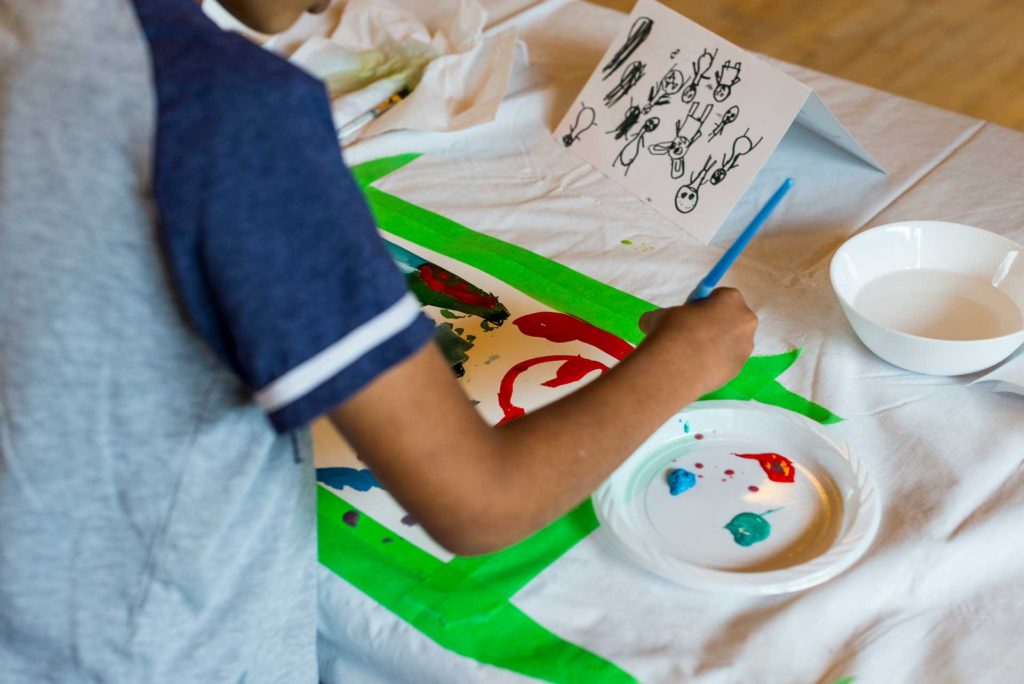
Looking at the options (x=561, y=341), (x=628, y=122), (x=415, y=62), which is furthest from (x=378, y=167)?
(x=561, y=341)

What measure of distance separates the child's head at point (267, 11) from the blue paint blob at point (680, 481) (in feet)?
1.44

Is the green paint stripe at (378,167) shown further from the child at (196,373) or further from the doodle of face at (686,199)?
the child at (196,373)

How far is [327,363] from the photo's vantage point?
0.54 m

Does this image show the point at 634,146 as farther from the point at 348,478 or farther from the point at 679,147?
the point at 348,478

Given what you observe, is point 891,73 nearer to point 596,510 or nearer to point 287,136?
point 596,510

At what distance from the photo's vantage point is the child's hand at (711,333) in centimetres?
75

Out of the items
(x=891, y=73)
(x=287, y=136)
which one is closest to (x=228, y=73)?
(x=287, y=136)

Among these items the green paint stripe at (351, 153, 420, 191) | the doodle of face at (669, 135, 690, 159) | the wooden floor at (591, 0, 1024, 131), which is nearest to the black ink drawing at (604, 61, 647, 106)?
the doodle of face at (669, 135, 690, 159)

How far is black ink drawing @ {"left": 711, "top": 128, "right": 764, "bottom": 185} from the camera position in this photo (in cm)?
110

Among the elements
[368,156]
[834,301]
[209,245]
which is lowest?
[368,156]

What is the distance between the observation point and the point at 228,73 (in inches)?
21.2

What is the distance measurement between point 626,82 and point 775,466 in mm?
622

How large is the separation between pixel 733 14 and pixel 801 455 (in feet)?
6.46

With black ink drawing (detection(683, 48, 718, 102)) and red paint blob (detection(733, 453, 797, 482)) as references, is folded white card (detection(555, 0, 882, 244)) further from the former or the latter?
red paint blob (detection(733, 453, 797, 482))
